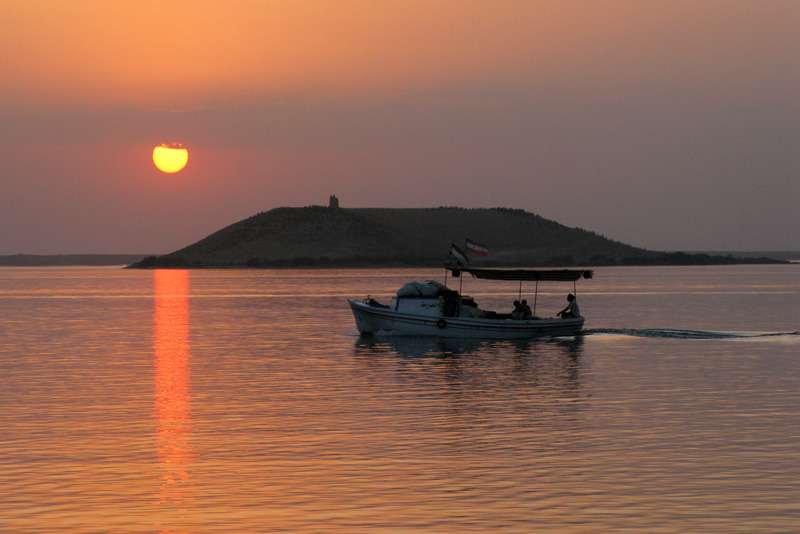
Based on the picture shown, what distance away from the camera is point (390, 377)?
149 ft

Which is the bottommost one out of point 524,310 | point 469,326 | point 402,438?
point 402,438

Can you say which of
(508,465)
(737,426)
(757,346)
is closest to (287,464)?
(508,465)

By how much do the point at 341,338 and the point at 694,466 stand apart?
45.2 meters

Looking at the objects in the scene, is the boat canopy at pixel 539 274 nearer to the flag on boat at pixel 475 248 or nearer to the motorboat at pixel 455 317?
the motorboat at pixel 455 317

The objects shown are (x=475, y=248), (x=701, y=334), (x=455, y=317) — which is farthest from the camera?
(x=701, y=334)

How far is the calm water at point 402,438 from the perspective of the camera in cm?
2083

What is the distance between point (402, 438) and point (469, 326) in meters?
36.9

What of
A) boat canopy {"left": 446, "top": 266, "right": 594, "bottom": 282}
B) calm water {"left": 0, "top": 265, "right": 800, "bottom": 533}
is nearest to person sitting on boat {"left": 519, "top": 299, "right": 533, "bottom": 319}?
boat canopy {"left": 446, "top": 266, "right": 594, "bottom": 282}

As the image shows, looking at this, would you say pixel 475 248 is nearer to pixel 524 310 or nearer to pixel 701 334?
pixel 524 310

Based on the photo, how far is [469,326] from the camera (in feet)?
216

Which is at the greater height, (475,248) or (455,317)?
(475,248)

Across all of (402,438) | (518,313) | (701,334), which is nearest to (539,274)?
(518,313)

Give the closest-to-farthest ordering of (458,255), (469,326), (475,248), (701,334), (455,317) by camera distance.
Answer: (469,326)
(455,317)
(475,248)
(701,334)
(458,255)

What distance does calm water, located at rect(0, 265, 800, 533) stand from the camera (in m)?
20.8
